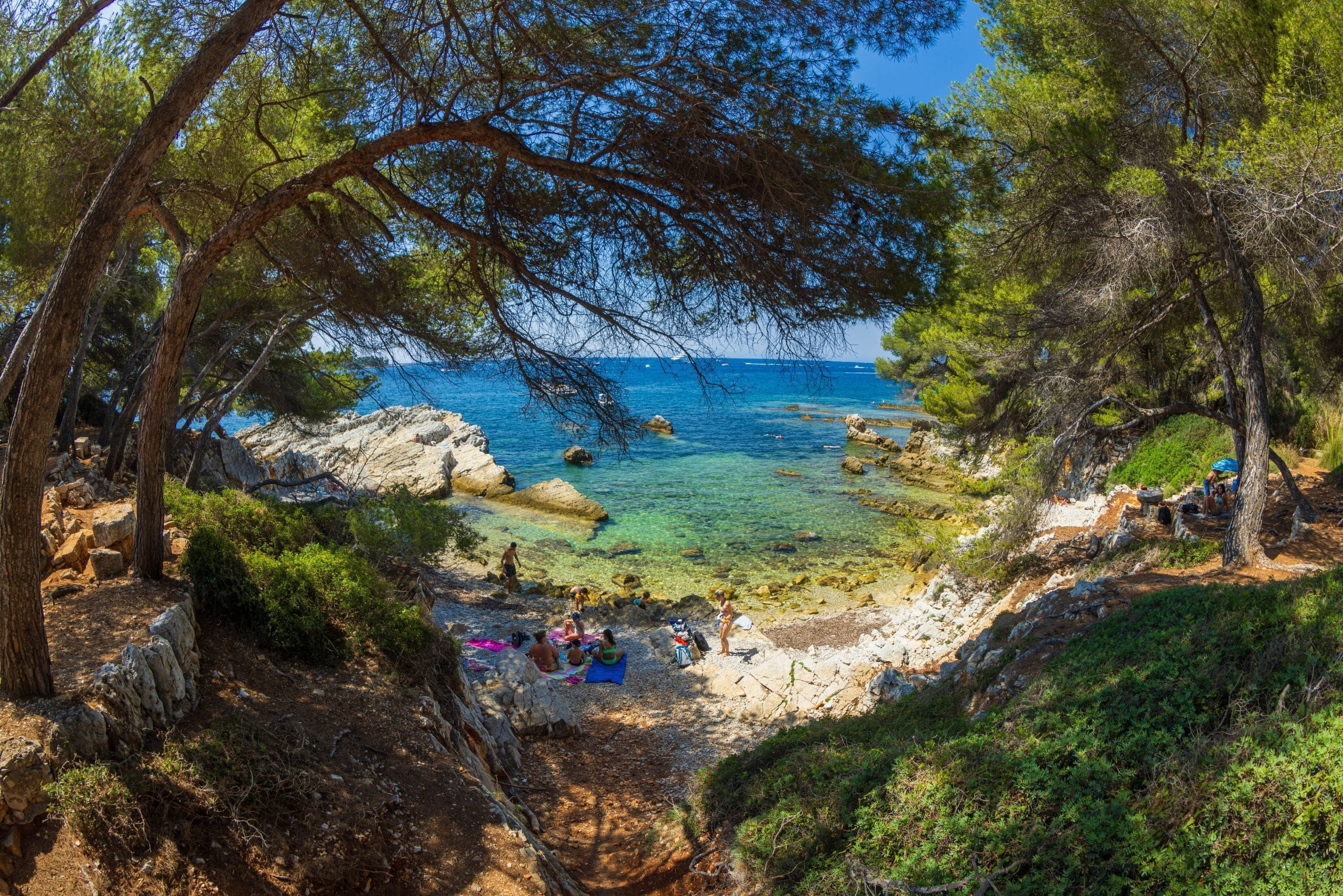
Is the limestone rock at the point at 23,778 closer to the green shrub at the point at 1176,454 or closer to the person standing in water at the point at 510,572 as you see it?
the person standing in water at the point at 510,572

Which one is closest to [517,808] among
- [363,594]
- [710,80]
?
[363,594]

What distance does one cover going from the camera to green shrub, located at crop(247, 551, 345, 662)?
231 inches

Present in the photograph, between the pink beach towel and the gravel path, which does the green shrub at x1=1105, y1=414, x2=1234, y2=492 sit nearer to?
the gravel path

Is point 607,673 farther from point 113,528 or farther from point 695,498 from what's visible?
point 695,498

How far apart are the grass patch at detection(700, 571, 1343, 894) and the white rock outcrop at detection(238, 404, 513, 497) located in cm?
1768

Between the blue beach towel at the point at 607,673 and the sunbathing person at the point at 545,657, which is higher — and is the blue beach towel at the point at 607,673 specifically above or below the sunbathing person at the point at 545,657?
below

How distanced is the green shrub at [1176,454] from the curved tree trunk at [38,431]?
1594cm

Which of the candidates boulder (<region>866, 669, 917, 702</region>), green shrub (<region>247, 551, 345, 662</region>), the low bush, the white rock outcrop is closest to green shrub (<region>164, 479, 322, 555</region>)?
green shrub (<region>247, 551, 345, 662</region>)

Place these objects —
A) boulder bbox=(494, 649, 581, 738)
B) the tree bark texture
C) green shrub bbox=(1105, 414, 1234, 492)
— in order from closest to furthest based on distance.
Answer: the tree bark texture, boulder bbox=(494, 649, 581, 738), green shrub bbox=(1105, 414, 1234, 492)

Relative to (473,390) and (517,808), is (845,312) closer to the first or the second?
(517,808)

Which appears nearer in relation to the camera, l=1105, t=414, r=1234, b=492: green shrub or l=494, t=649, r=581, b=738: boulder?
l=494, t=649, r=581, b=738: boulder

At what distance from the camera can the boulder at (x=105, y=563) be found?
573 centimetres

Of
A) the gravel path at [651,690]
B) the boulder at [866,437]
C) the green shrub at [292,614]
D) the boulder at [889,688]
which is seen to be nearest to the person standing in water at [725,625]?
the gravel path at [651,690]

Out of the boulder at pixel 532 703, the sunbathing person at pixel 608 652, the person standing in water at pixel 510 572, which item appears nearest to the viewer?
the boulder at pixel 532 703
